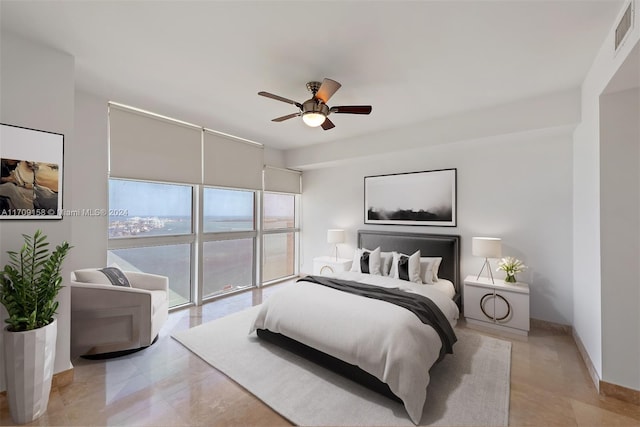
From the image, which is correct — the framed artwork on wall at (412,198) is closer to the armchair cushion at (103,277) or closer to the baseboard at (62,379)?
the armchair cushion at (103,277)

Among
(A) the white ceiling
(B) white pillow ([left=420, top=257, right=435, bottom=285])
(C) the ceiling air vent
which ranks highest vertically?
(A) the white ceiling

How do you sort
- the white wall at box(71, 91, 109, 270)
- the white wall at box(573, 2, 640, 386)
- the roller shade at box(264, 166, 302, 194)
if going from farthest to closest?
the roller shade at box(264, 166, 302, 194)
the white wall at box(71, 91, 109, 270)
the white wall at box(573, 2, 640, 386)

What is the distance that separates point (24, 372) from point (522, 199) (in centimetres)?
527

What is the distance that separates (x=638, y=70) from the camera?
190 cm

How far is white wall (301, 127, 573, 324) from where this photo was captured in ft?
11.1

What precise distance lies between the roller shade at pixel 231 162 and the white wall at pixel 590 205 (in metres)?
4.55

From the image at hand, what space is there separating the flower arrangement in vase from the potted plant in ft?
15.3

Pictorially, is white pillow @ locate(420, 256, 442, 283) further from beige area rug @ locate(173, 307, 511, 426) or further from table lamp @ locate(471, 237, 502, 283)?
beige area rug @ locate(173, 307, 511, 426)

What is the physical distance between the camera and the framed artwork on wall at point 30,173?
203 centimetres

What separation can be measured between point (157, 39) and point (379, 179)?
374 cm

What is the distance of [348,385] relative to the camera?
2.33 metres

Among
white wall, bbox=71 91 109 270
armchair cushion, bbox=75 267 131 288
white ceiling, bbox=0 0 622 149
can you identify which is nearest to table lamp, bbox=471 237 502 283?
white ceiling, bbox=0 0 622 149

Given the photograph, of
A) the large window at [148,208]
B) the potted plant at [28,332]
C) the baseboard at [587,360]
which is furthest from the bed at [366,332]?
the large window at [148,208]

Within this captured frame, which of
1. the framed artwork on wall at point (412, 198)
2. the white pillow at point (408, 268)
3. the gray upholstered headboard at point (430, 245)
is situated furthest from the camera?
the framed artwork on wall at point (412, 198)
